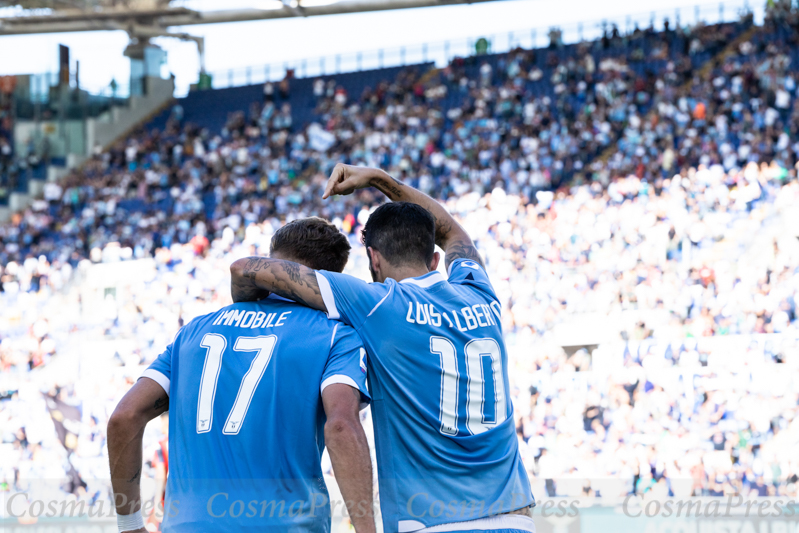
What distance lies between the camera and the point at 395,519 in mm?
2453

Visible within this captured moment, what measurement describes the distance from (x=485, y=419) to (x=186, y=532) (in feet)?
2.95

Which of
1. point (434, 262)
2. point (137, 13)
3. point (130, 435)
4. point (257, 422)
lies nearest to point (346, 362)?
point (257, 422)

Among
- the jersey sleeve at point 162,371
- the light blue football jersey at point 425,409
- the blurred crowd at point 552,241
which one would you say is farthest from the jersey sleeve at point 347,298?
the blurred crowd at point 552,241

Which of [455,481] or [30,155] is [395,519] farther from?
[30,155]

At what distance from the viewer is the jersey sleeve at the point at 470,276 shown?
9.12ft

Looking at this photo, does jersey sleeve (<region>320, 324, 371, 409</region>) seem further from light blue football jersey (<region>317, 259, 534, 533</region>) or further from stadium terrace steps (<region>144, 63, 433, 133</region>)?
stadium terrace steps (<region>144, 63, 433, 133</region>)

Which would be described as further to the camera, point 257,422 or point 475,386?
point 475,386

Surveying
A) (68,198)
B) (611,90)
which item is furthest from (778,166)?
(68,198)

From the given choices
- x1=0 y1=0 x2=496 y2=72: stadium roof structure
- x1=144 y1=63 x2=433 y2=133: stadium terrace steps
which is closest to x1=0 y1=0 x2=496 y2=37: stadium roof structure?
x1=0 y1=0 x2=496 y2=72: stadium roof structure

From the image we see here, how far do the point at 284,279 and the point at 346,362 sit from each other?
0.30 metres

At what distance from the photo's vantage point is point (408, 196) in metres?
3.13

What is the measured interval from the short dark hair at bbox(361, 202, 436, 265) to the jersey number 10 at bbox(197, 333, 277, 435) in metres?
0.45

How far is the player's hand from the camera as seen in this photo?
9.69 ft
